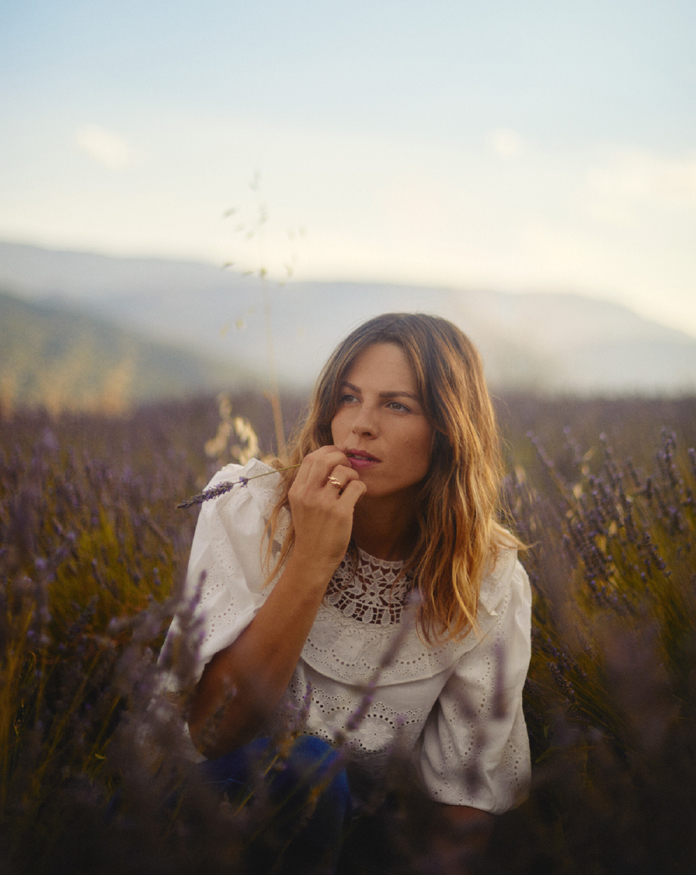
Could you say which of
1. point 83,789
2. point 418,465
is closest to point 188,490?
point 418,465

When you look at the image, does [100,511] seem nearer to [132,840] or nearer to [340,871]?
[340,871]

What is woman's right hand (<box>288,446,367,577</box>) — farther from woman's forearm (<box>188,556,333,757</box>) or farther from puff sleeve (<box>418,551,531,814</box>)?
puff sleeve (<box>418,551,531,814</box>)

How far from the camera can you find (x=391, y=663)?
1311mm

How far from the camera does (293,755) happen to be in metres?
1.03

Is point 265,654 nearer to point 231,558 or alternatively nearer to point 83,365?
point 231,558

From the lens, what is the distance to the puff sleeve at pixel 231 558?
4.03 feet

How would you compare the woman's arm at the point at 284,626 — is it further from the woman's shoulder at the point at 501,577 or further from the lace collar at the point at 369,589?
the woman's shoulder at the point at 501,577

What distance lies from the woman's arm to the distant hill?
5435 mm

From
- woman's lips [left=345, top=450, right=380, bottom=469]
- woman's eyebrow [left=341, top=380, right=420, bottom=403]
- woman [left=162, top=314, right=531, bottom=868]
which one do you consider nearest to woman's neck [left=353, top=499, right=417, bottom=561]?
woman [left=162, top=314, right=531, bottom=868]

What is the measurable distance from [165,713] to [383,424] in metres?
0.81

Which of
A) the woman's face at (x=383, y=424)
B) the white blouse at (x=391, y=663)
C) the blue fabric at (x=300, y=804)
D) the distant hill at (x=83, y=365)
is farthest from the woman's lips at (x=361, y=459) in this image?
the distant hill at (x=83, y=365)

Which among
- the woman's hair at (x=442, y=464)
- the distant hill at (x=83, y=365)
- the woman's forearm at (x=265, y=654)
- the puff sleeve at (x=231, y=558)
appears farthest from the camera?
the distant hill at (x=83, y=365)

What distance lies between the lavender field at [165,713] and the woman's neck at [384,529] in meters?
0.37

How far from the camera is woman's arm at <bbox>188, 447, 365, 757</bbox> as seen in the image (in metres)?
1.14
